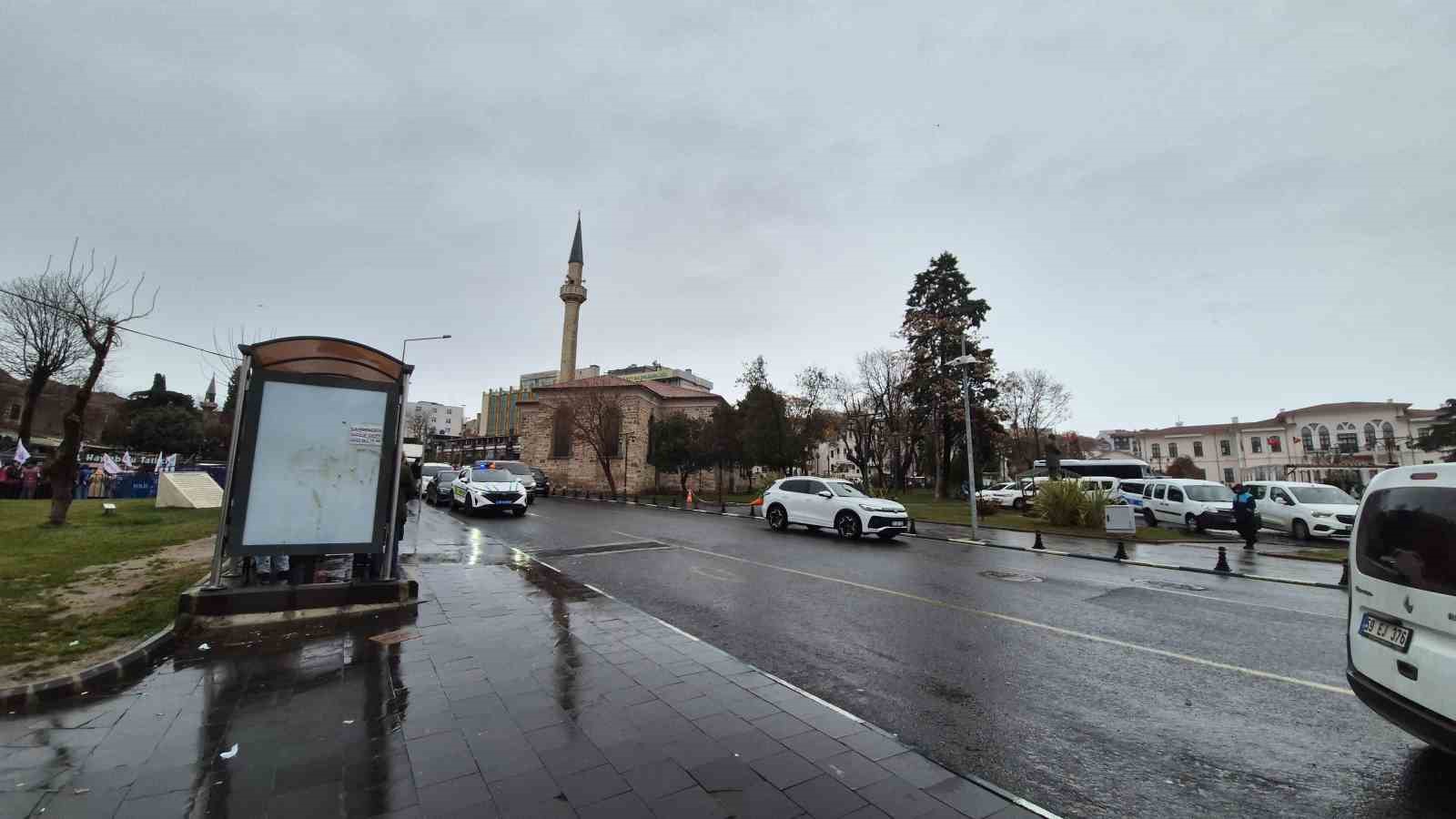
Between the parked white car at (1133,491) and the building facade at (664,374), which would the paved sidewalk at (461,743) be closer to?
the parked white car at (1133,491)

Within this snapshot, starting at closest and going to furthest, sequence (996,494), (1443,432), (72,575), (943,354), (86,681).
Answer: (86,681), (72,575), (996,494), (943,354), (1443,432)

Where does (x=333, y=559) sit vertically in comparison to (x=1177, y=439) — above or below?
below

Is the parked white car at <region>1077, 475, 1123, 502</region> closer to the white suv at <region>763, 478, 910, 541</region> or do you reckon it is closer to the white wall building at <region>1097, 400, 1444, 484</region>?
the white suv at <region>763, 478, 910, 541</region>

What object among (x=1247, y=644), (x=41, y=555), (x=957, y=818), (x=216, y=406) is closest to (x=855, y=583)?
(x=1247, y=644)

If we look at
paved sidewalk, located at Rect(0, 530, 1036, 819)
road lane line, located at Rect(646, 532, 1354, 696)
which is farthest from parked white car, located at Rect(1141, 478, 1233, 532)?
paved sidewalk, located at Rect(0, 530, 1036, 819)

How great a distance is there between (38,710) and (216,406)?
77.3 metres

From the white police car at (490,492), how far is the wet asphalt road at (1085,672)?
948cm

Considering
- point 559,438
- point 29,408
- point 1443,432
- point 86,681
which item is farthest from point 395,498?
point 1443,432

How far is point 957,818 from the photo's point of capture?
103 inches

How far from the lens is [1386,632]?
331cm

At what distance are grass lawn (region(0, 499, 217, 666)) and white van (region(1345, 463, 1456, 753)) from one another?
899 centimetres

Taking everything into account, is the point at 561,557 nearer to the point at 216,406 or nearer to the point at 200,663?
the point at 200,663

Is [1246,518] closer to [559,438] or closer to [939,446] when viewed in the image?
[939,446]

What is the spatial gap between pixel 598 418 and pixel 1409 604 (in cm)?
3985
